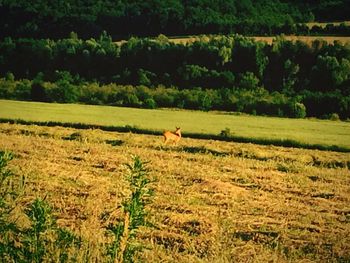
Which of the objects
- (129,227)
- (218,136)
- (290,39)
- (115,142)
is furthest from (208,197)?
(290,39)

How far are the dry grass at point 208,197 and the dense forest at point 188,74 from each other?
4442cm

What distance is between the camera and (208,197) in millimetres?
16469

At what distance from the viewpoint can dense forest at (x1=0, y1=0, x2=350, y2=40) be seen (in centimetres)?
10406

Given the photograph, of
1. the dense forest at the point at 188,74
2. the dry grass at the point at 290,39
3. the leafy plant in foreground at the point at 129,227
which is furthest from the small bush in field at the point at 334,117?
the leafy plant in foreground at the point at 129,227

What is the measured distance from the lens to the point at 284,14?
114625mm

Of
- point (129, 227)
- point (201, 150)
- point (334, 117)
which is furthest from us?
point (334, 117)

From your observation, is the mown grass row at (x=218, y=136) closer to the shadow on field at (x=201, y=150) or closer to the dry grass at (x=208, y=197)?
the dry grass at (x=208, y=197)

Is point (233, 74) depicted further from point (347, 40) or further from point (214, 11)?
point (214, 11)

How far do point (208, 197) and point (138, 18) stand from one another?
324 feet

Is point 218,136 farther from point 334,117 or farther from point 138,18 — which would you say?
point 138,18

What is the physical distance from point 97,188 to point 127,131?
25.3 meters

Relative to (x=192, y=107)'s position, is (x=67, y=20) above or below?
above

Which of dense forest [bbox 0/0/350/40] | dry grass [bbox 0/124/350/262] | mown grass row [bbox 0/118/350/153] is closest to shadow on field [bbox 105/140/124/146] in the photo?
dry grass [bbox 0/124/350/262]

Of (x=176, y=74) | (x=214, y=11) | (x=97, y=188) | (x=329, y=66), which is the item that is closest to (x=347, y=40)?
(x=329, y=66)
